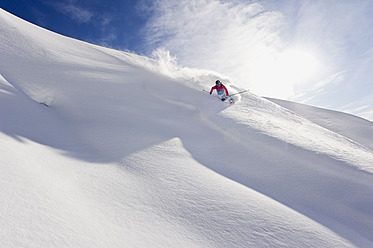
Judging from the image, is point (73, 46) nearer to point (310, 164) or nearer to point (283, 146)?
point (283, 146)

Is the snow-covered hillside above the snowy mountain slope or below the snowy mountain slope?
below

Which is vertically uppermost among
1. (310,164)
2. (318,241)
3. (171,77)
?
(171,77)

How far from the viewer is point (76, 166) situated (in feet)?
9.53

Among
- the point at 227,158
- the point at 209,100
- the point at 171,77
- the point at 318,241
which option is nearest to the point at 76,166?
the point at 227,158

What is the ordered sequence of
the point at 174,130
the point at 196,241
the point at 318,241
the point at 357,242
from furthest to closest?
the point at 174,130, the point at 357,242, the point at 318,241, the point at 196,241

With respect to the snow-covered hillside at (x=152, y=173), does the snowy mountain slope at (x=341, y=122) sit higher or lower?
higher

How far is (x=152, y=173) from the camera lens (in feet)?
9.86

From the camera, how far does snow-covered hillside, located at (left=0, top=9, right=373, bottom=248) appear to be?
187 cm

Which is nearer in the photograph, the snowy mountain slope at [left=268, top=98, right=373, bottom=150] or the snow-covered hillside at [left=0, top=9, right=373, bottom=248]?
the snow-covered hillside at [left=0, top=9, right=373, bottom=248]

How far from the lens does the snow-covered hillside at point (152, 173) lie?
6.14 ft

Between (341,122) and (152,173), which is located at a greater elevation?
(341,122)

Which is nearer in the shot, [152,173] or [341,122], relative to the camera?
[152,173]

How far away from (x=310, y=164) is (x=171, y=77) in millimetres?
6926

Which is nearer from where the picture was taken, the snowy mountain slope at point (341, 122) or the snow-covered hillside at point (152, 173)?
the snow-covered hillside at point (152, 173)
